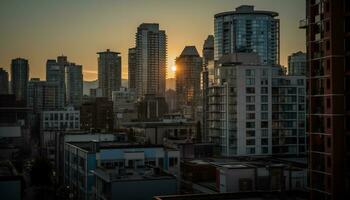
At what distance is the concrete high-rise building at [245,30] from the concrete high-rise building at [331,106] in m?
133

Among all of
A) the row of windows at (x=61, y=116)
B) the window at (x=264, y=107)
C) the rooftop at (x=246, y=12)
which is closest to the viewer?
the window at (x=264, y=107)

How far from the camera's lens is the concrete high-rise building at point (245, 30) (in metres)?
162

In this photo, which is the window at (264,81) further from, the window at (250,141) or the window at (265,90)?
the window at (250,141)

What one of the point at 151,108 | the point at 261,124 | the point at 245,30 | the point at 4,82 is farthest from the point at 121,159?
the point at 245,30

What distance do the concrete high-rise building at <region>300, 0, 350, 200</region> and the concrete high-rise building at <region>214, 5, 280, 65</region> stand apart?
132806 mm

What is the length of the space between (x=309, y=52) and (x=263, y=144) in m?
→ 29.1

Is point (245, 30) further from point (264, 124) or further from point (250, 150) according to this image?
point (250, 150)

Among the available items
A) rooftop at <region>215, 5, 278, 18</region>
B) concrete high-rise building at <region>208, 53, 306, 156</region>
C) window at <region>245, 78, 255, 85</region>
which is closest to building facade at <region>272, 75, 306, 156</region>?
concrete high-rise building at <region>208, 53, 306, 156</region>

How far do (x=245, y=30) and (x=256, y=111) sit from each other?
112 m

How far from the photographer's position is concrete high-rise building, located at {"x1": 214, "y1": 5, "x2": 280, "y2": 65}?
16188cm

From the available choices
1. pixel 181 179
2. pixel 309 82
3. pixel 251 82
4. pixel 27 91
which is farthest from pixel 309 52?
pixel 27 91

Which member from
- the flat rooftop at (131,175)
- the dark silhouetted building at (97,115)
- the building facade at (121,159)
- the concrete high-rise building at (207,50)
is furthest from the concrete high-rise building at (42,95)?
the flat rooftop at (131,175)

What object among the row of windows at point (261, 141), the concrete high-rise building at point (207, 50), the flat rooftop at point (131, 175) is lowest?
the flat rooftop at point (131, 175)

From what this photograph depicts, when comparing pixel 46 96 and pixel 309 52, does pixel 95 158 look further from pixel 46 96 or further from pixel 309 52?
pixel 46 96
